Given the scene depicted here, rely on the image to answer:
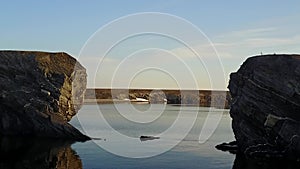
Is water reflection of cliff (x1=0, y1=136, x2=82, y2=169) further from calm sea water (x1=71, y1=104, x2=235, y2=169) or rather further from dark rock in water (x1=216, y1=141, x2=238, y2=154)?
dark rock in water (x1=216, y1=141, x2=238, y2=154)

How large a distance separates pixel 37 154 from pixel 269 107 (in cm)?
4322

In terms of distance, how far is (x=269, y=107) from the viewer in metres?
74.0

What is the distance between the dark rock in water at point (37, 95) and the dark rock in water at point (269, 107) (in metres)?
36.8

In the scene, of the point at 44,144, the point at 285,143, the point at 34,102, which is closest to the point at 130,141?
the point at 44,144

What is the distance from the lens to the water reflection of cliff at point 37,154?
6359 cm

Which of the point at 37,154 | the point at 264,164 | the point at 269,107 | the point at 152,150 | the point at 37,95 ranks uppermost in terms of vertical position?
the point at 269,107

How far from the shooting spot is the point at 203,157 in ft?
243

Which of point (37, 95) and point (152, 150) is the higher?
point (37, 95)

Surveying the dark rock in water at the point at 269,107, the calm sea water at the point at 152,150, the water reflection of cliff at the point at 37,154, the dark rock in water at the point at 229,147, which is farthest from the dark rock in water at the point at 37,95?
the dark rock in water at the point at 269,107

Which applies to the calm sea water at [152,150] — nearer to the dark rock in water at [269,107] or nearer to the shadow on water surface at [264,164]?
the shadow on water surface at [264,164]

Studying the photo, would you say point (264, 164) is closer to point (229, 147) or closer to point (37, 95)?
point (229, 147)

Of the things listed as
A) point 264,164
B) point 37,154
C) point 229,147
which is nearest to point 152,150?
point 229,147

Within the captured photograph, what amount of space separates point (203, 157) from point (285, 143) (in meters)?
14.6

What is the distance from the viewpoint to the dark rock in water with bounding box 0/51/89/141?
95.5m
